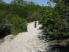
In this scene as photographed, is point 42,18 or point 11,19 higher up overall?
point 42,18

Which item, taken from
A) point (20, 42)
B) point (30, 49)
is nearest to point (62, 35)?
point (30, 49)

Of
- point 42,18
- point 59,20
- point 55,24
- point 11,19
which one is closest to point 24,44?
point 42,18

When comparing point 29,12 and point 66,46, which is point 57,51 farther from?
point 29,12

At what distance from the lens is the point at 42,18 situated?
10055 mm

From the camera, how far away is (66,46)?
26.4 feet

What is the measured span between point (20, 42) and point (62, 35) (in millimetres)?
3532

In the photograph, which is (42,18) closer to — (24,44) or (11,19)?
(24,44)

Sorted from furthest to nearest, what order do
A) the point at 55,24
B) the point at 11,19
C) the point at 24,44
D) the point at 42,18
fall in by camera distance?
1. the point at 11,19
2. the point at 24,44
3. the point at 42,18
4. the point at 55,24

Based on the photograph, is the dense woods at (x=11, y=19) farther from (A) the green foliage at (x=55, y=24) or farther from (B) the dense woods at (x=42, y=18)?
Answer: (A) the green foliage at (x=55, y=24)

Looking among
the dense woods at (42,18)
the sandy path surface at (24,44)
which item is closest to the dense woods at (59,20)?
the dense woods at (42,18)

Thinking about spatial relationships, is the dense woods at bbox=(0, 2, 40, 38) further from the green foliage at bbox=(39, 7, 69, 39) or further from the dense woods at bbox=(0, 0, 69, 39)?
the green foliage at bbox=(39, 7, 69, 39)

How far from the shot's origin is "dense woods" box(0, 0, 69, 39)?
8.25 meters

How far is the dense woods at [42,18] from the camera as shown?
325 inches

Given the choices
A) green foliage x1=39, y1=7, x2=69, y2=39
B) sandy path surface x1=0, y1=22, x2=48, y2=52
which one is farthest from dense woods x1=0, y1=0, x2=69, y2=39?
sandy path surface x1=0, y1=22, x2=48, y2=52
